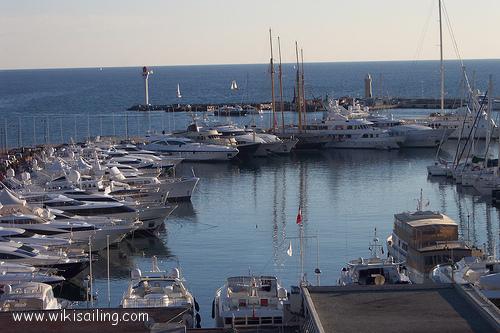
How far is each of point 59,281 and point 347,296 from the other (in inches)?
429

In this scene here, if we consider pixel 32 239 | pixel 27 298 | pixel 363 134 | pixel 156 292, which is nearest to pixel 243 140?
pixel 363 134

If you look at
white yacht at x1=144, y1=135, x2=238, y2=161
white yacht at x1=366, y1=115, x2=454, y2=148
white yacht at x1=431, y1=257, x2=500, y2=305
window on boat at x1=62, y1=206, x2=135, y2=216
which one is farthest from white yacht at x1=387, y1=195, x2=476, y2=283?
white yacht at x1=366, y1=115, x2=454, y2=148

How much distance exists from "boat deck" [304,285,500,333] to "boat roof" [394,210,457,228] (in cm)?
1067

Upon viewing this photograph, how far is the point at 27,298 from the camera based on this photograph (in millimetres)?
21094

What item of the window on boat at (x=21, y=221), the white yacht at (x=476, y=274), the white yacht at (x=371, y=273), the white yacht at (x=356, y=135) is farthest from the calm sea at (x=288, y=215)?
the white yacht at (x=476, y=274)

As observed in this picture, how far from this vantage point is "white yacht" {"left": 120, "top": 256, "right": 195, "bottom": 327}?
2138 centimetres

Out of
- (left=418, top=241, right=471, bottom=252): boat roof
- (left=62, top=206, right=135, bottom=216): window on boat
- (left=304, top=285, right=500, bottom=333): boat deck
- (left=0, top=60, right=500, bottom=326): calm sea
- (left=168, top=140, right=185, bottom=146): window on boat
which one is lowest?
(left=0, top=60, right=500, bottom=326): calm sea

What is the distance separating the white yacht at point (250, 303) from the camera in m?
19.9

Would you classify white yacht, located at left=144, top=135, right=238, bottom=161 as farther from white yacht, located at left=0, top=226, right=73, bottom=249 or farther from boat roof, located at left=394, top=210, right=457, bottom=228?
boat roof, located at left=394, top=210, right=457, bottom=228

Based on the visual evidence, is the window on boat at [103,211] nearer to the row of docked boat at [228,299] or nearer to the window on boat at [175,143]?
the row of docked boat at [228,299]

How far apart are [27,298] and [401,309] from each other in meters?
8.54

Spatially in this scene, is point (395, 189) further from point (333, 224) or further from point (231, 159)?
point (231, 159)

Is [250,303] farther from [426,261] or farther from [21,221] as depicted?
[21,221]

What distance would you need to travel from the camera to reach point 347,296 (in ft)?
54.4
